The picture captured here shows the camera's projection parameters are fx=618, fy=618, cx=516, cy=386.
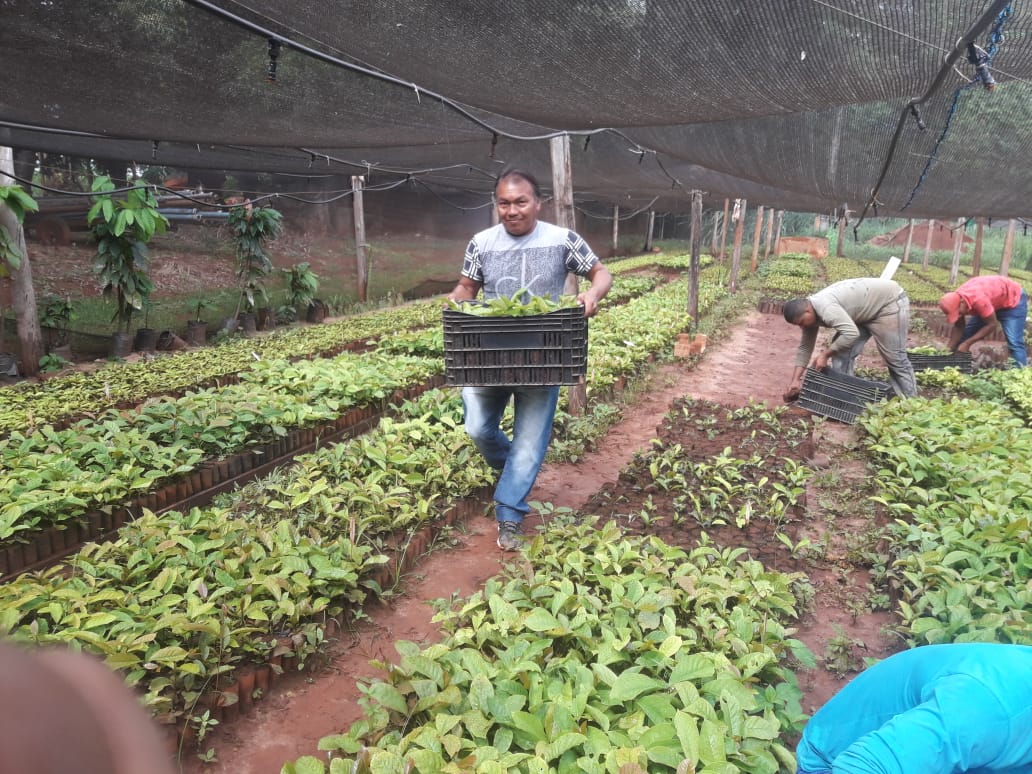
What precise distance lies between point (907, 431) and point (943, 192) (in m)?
3.51

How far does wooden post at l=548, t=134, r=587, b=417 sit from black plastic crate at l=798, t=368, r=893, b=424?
7.96 ft

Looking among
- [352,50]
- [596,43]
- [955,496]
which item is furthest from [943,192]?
[352,50]

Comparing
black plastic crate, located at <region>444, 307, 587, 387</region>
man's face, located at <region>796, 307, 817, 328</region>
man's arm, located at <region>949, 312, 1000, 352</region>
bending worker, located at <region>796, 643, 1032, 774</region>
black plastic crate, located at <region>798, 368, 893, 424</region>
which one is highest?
black plastic crate, located at <region>444, 307, 587, 387</region>

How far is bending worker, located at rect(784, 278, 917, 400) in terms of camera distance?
6.01 m

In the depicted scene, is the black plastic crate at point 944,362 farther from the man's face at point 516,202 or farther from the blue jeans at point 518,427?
the man's face at point 516,202

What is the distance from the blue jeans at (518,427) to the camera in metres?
3.40

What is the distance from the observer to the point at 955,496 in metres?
3.62

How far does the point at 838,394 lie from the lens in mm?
6125

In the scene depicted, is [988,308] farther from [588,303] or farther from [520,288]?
[520,288]

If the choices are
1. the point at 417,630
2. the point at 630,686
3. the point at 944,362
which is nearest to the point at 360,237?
the point at 944,362

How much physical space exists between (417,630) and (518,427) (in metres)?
1.18

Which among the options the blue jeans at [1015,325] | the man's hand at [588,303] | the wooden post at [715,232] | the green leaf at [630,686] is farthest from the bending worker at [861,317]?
the wooden post at [715,232]

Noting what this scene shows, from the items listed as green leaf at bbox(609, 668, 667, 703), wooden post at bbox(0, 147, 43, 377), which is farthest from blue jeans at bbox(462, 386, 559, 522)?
wooden post at bbox(0, 147, 43, 377)

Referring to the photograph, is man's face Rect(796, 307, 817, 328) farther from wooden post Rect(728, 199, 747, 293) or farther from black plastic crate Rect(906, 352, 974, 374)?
wooden post Rect(728, 199, 747, 293)
